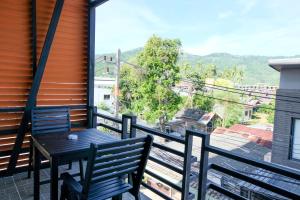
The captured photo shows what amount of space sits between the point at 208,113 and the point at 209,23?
12.3 meters

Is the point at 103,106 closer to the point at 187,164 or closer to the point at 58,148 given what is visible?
the point at 58,148

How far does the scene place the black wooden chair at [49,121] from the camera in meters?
2.93

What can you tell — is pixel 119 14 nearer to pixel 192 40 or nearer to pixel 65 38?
pixel 192 40

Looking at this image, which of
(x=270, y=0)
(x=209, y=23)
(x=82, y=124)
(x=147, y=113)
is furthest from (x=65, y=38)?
(x=209, y=23)

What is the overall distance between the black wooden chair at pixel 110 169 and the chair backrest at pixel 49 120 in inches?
48.4

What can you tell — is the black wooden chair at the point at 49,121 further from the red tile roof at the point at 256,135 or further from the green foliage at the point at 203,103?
the green foliage at the point at 203,103

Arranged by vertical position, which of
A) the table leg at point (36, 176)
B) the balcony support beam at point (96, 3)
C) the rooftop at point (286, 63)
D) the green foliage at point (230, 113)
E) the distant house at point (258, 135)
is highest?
the balcony support beam at point (96, 3)

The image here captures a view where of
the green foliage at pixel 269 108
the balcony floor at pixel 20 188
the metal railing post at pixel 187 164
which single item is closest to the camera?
the metal railing post at pixel 187 164

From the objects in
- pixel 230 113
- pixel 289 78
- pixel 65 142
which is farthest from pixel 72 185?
pixel 230 113

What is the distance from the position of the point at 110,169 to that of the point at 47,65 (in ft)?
8.03

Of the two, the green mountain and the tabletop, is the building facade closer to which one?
the tabletop

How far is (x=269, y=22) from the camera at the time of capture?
73.9 ft

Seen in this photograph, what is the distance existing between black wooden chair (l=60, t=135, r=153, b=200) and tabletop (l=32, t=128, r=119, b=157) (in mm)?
280

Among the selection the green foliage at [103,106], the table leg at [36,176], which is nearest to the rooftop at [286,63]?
the table leg at [36,176]
